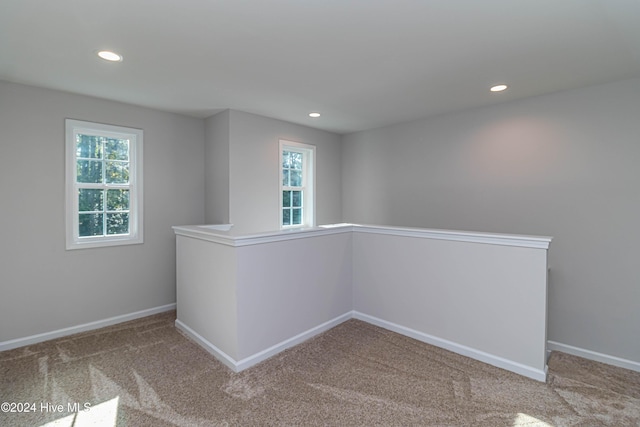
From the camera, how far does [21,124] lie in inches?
114

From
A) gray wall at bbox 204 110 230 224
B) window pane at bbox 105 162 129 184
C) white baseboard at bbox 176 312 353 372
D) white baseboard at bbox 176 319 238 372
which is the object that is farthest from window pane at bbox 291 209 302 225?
window pane at bbox 105 162 129 184

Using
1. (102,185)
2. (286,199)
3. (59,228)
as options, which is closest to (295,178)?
(286,199)

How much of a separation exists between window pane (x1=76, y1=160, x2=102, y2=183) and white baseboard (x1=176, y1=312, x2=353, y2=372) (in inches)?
72.3

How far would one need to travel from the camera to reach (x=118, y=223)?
359 centimetres

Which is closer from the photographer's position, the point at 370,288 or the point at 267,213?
the point at 370,288

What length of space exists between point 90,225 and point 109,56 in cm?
194

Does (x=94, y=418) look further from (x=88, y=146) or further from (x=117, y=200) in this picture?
(x=88, y=146)

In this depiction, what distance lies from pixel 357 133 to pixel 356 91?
198cm

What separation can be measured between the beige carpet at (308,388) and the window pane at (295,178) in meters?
2.50

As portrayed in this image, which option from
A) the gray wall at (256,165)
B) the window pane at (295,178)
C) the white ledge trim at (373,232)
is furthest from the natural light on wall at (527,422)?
the window pane at (295,178)

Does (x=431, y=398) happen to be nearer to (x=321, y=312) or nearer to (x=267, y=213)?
(x=321, y=312)

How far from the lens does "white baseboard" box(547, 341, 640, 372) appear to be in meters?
2.81

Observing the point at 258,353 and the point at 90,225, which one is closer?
the point at 258,353

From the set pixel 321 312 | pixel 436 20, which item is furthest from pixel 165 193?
pixel 436 20
